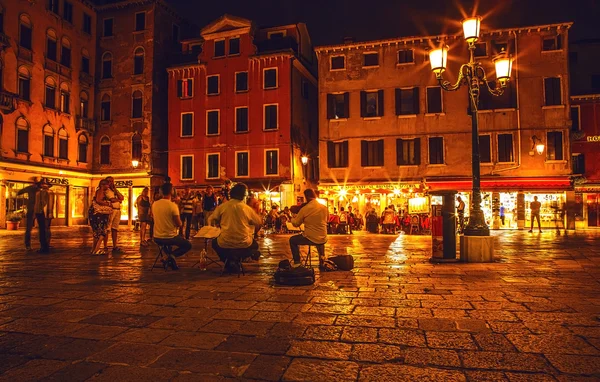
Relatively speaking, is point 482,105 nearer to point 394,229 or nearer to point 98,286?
point 394,229

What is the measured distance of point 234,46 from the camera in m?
31.7

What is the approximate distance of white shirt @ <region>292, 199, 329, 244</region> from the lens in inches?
313

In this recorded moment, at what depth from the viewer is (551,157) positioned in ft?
83.3

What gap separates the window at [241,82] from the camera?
103 ft

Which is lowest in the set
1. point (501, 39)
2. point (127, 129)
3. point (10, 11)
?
point (127, 129)

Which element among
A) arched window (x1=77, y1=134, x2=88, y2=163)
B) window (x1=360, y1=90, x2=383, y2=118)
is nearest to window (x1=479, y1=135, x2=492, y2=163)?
window (x1=360, y1=90, x2=383, y2=118)

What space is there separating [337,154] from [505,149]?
972cm

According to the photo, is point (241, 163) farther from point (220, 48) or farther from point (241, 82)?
point (220, 48)

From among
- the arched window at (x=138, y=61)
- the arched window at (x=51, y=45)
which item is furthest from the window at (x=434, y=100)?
the arched window at (x=51, y=45)

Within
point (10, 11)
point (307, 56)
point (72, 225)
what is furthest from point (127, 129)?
point (307, 56)

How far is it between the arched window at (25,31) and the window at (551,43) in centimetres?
3081

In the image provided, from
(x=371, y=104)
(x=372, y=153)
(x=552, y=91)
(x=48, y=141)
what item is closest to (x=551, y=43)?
(x=552, y=91)

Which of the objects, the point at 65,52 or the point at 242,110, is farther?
the point at 65,52

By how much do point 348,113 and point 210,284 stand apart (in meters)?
23.1
